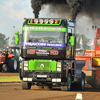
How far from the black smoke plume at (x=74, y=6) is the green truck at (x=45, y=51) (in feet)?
64.8

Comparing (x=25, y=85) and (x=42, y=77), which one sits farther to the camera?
(x=25, y=85)

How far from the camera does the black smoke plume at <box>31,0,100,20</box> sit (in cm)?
3362

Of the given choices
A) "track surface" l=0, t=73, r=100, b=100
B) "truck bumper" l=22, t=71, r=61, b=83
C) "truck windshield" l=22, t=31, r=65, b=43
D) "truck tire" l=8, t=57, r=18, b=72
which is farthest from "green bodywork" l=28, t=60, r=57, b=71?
"truck tire" l=8, t=57, r=18, b=72

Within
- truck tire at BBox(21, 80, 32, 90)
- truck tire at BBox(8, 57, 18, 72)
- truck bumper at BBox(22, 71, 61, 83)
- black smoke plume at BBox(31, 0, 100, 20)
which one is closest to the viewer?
truck bumper at BBox(22, 71, 61, 83)

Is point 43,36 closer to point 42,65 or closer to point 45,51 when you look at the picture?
point 45,51

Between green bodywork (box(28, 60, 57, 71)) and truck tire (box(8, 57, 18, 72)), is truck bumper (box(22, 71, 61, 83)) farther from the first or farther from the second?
truck tire (box(8, 57, 18, 72))

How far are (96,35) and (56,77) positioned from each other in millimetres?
9823

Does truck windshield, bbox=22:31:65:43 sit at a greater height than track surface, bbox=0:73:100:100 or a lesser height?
greater

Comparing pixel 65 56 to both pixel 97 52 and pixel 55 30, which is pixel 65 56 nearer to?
pixel 55 30

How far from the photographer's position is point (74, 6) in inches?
1325

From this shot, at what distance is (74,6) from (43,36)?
20.7 m

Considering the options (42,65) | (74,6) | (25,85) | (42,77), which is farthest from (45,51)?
(74,6)

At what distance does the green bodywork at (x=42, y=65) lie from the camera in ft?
43.9

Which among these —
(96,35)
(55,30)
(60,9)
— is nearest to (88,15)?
(60,9)
